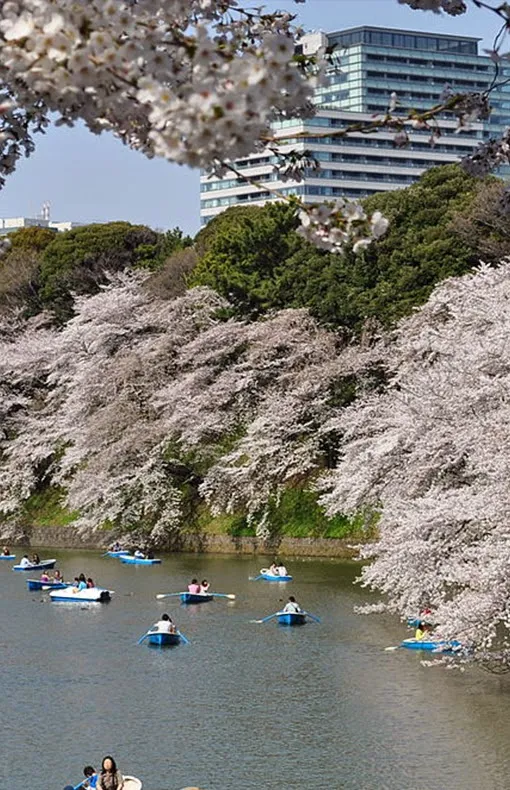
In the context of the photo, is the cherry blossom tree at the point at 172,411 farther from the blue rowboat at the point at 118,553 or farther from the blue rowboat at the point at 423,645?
the blue rowboat at the point at 423,645

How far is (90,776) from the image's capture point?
14875 millimetres

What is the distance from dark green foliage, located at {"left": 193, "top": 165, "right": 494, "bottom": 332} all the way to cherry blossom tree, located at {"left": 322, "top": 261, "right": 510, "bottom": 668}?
284cm

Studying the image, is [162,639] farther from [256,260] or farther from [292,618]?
[256,260]

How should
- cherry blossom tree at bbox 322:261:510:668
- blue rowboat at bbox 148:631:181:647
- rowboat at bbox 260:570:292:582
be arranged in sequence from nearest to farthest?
cherry blossom tree at bbox 322:261:510:668 → blue rowboat at bbox 148:631:181:647 → rowboat at bbox 260:570:292:582

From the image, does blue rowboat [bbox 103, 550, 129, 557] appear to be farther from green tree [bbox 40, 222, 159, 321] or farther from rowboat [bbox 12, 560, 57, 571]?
green tree [bbox 40, 222, 159, 321]

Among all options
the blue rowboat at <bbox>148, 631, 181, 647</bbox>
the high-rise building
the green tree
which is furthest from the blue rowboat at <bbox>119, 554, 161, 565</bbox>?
the high-rise building

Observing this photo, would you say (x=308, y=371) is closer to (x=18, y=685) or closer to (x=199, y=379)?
(x=199, y=379)

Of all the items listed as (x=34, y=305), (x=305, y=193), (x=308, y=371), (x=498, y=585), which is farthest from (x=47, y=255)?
(x=305, y=193)

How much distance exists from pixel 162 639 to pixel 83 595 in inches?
230

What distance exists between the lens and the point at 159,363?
41562mm

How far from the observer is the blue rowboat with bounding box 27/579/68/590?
3131 cm

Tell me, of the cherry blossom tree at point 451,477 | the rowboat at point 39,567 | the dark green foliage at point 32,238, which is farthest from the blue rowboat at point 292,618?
the dark green foliage at point 32,238

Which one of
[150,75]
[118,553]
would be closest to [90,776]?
[150,75]

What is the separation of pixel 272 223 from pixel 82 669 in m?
20.2
